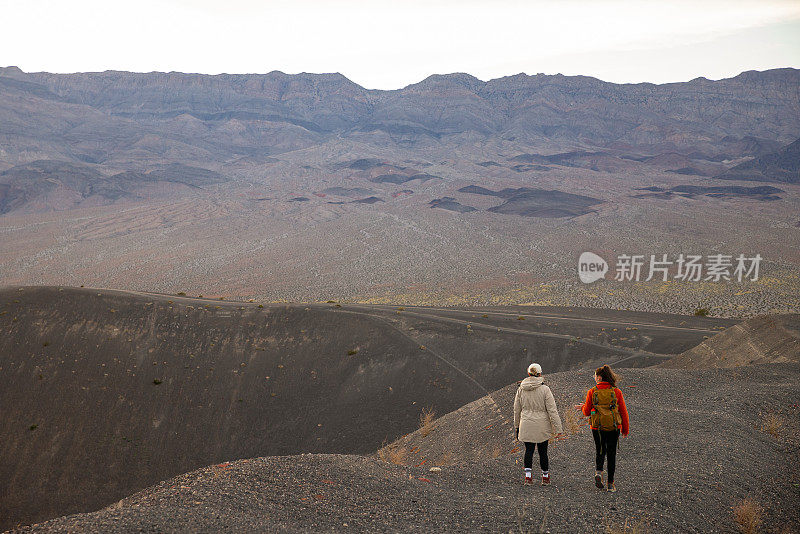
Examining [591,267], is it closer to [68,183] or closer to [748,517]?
[748,517]

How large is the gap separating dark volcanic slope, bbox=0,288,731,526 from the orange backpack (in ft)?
44.5

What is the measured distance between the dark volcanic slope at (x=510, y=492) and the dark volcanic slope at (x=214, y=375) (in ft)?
36.8

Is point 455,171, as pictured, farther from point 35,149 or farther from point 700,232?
point 35,149

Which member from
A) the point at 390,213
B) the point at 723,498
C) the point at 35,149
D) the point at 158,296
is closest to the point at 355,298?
the point at 158,296

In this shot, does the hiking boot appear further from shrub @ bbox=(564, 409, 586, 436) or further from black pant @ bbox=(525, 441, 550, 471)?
shrub @ bbox=(564, 409, 586, 436)

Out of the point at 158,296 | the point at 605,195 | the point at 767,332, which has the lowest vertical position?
the point at 158,296

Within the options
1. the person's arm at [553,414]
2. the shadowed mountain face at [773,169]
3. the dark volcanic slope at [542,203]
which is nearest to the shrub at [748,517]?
the person's arm at [553,414]

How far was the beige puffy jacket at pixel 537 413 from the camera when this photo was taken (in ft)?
27.2

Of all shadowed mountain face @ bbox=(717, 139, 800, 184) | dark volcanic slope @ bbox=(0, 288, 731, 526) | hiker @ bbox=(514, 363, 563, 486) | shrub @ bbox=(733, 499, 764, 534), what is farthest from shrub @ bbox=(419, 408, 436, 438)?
shadowed mountain face @ bbox=(717, 139, 800, 184)

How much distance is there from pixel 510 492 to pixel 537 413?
54.1 inches

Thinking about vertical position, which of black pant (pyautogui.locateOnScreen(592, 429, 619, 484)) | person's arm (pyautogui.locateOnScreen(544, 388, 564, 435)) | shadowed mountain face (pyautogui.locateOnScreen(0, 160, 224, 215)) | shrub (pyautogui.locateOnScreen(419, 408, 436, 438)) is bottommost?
shrub (pyautogui.locateOnScreen(419, 408, 436, 438))

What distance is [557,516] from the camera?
285 inches

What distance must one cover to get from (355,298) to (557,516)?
4683 centimetres

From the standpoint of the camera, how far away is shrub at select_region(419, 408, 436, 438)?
17.6m
